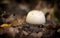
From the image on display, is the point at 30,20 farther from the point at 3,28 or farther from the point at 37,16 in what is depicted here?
the point at 3,28

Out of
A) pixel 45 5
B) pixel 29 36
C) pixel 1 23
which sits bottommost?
pixel 29 36

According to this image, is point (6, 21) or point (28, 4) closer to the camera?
point (6, 21)

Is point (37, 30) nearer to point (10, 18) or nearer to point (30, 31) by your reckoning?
point (30, 31)

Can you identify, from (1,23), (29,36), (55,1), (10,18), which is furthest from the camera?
(55,1)

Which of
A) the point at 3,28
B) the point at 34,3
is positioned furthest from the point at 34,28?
the point at 34,3

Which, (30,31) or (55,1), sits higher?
(55,1)

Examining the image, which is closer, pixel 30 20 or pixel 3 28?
pixel 3 28

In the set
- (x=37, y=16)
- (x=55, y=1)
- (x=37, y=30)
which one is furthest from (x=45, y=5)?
(x=37, y=30)

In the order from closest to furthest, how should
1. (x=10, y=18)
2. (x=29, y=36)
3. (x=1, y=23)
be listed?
(x=29, y=36) < (x=1, y=23) < (x=10, y=18)

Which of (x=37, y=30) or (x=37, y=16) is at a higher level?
(x=37, y=16)
